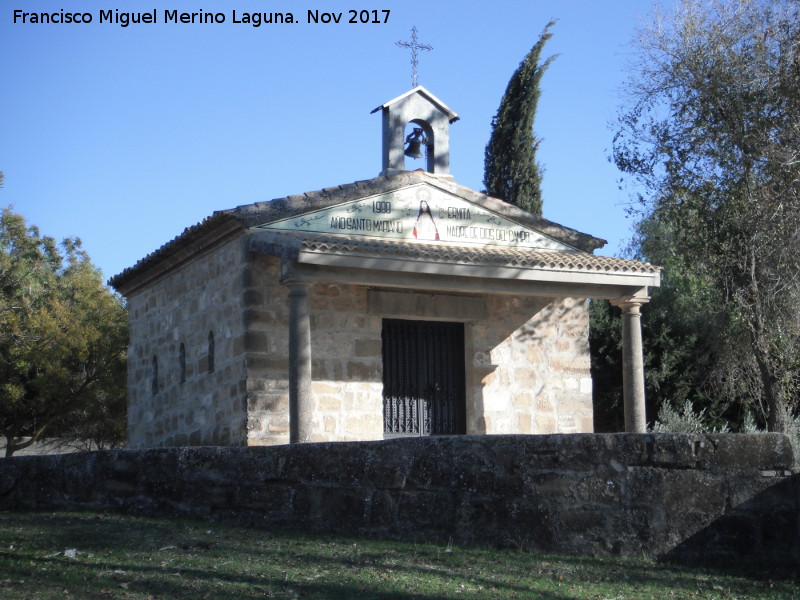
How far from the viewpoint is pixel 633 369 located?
13898 millimetres

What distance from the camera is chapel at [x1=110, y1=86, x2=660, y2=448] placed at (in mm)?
12977

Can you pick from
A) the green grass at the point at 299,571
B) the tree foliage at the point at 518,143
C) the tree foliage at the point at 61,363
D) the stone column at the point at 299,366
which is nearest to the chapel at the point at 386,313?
the stone column at the point at 299,366

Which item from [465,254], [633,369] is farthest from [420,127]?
[633,369]

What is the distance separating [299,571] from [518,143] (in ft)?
61.3

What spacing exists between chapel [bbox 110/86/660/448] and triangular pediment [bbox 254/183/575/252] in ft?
0.07

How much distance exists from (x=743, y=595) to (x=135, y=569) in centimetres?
348

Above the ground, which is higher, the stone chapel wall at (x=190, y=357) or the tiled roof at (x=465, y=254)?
the tiled roof at (x=465, y=254)

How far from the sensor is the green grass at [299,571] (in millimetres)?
5504

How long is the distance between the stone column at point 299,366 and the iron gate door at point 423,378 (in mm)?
2180

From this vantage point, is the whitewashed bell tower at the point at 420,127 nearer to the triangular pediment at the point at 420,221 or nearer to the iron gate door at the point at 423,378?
the triangular pediment at the point at 420,221

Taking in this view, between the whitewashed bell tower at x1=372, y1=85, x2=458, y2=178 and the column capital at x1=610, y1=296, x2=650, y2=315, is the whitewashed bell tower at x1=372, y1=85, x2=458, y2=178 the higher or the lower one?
the higher one

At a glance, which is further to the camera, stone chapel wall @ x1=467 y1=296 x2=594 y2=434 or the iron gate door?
stone chapel wall @ x1=467 y1=296 x2=594 y2=434

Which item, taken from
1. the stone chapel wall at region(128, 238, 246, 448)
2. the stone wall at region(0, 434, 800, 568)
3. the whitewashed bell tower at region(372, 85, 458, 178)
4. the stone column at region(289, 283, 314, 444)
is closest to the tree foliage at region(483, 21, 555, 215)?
the whitewashed bell tower at region(372, 85, 458, 178)

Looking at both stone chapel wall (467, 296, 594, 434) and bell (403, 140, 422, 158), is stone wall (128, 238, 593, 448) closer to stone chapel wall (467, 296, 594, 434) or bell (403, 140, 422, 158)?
stone chapel wall (467, 296, 594, 434)
